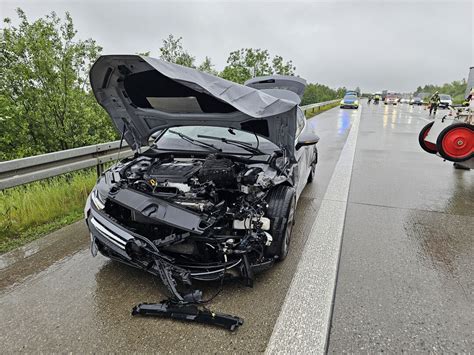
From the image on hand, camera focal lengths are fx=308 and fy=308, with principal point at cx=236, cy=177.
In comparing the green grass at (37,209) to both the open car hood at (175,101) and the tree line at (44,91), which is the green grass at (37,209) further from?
the tree line at (44,91)

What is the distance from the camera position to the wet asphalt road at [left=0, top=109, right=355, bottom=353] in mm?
2092

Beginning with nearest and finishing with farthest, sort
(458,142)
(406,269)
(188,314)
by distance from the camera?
1. (188,314)
2. (406,269)
3. (458,142)

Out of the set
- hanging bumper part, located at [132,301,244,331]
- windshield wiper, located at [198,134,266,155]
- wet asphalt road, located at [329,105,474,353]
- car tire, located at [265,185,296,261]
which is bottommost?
wet asphalt road, located at [329,105,474,353]

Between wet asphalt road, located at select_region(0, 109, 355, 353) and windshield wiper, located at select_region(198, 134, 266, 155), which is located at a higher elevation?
windshield wiper, located at select_region(198, 134, 266, 155)

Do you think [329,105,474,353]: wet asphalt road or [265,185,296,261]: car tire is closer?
[329,105,474,353]: wet asphalt road

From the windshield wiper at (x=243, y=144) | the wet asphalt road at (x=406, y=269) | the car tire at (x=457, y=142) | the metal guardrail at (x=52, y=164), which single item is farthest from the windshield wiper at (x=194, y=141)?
the car tire at (x=457, y=142)

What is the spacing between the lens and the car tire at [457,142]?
524cm

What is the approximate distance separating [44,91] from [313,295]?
24.2 ft

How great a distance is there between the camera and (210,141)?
3824 mm

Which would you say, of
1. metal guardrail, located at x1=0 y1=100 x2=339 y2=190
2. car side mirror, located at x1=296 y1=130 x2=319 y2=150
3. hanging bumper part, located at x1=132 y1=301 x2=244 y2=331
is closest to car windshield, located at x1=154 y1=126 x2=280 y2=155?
car side mirror, located at x1=296 y1=130 x2=319 y2=150

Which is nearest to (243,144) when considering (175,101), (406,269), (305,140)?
(305,140)

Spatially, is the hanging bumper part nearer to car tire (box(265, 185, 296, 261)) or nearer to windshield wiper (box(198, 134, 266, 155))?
car tire (box(265, 185, 296, 261))

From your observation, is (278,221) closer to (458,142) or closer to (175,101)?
(175,101)

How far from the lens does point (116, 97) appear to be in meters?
3.42
